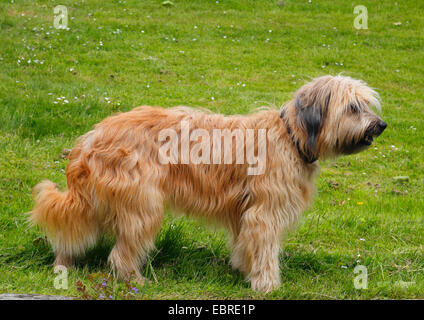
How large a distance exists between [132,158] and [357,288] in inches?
86.8

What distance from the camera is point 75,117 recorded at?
7.73m

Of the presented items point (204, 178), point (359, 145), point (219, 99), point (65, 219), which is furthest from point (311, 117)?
point (219, 99)

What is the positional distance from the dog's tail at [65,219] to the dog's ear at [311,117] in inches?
73.2

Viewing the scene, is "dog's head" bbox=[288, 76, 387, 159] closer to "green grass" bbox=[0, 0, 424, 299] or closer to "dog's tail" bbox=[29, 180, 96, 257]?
"green grass" bbox=[0, 0, 424, 299]

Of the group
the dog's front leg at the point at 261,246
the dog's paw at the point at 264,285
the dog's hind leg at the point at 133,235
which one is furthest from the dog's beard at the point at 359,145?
the dog's hind leg at the point at 133,235

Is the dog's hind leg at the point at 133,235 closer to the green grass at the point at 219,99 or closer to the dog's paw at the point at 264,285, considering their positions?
the green grass at the point at 219,99

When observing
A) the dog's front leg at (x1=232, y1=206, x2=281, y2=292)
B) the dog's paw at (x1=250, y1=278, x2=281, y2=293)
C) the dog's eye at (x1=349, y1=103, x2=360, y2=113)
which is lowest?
the dog's paw at (x1=250, y1=278, x2=281, y2=293)

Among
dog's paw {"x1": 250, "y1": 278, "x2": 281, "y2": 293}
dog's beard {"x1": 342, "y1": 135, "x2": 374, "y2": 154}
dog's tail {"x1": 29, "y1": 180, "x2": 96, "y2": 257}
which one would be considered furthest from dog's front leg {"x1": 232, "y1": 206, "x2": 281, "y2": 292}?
dog's tail {"x1": 29, "y1": 180, "x2": 96, "y2": 257}

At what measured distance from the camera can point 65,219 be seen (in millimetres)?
4555

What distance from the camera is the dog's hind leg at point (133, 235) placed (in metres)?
4.43

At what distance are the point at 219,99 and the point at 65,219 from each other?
16.7 feet

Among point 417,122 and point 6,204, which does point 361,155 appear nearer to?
point 417,122

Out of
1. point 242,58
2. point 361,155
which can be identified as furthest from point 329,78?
point 242,58

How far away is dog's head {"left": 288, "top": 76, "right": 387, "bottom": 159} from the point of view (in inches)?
→ 174
